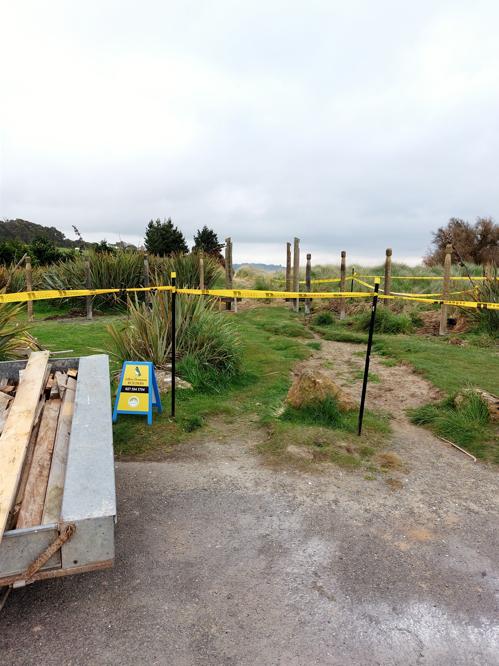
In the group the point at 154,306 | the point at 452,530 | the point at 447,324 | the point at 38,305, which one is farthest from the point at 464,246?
the point at 452,530

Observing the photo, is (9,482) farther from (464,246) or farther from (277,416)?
(464,246)

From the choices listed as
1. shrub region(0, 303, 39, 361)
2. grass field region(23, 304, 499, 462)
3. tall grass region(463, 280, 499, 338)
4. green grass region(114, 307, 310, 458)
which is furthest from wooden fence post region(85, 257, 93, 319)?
tall grass region(463, 280, 499, 338)

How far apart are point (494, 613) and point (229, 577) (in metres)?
1.46

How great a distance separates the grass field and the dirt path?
0.60 metres

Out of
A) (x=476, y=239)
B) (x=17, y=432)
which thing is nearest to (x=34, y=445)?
(x=17, y=432)

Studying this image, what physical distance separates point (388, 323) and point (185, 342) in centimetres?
660

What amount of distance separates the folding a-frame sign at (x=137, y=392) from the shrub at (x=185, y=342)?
1146 mm

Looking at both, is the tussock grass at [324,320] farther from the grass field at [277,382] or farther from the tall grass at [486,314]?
the tall grass at [486,314]

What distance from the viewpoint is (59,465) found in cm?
285

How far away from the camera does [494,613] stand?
255 centimetres

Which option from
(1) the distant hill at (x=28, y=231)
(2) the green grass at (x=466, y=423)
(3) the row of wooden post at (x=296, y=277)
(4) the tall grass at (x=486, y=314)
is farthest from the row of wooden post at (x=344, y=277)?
(1) the distant hill at (x=28, y=231)

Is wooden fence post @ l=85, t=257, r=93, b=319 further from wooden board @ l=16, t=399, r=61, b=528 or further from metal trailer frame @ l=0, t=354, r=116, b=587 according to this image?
metal trailer frame @ l=0, t=354, r=116, b=587

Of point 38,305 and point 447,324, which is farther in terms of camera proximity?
point 38,305

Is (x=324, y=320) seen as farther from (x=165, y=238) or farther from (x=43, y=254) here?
(x=165, y=238)
